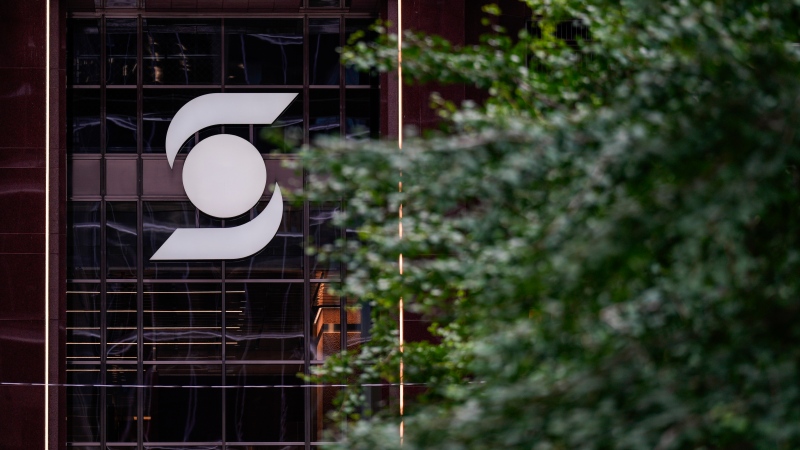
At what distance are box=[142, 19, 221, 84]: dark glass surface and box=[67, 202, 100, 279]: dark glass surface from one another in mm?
2656

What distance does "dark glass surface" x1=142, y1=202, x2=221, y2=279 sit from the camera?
769 inches

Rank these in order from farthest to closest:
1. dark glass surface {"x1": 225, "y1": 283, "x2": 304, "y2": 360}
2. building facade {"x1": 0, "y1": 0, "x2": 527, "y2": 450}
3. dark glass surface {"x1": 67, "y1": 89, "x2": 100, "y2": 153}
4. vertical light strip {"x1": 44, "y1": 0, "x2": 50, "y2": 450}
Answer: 1. dark glass surface {"x1": 67, "y1": 89, "x2": 100, "y2": 153}
2. dark glass surface {"x1": 225, "y1": 283, "x2": 304, "y2": 360}
3. building facade {"x1": 0, "y1": 0, "x2": 527, "y2": 450}
4. vertical light strip {"x1": 44, "y1": 0, "x2": 50, "y2": 450}

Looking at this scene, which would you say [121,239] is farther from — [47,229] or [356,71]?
[356,71]

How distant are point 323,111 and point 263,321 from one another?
384cm

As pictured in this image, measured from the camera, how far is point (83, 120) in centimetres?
1981

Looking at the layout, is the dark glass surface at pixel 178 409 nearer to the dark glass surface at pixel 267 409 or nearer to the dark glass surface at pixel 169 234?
the dark glass surface at pixel 267 409

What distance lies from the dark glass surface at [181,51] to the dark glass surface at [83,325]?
3.93m

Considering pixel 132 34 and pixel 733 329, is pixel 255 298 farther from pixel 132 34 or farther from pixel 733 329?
pixel 733 329

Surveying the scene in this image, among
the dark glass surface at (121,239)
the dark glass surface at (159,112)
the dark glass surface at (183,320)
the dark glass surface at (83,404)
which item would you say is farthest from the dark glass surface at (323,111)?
the dark glass surface at (83,404)

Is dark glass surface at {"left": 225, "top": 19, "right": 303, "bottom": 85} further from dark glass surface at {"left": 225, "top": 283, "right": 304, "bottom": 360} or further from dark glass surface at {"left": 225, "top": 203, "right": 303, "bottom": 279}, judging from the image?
dark glass surface at {"left": 225, "top": 283, "right": 304, "bottom": 360}

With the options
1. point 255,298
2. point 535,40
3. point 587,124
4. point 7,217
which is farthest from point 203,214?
point 587,124

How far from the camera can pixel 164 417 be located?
1936 cm

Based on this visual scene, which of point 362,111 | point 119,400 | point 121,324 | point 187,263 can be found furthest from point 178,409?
point 362,111

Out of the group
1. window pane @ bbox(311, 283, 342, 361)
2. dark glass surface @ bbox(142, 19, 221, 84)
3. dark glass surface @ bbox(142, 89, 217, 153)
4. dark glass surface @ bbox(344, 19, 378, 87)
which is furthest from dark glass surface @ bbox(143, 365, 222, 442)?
dark glass surface @ bbox(344, 19, 378, 87)
